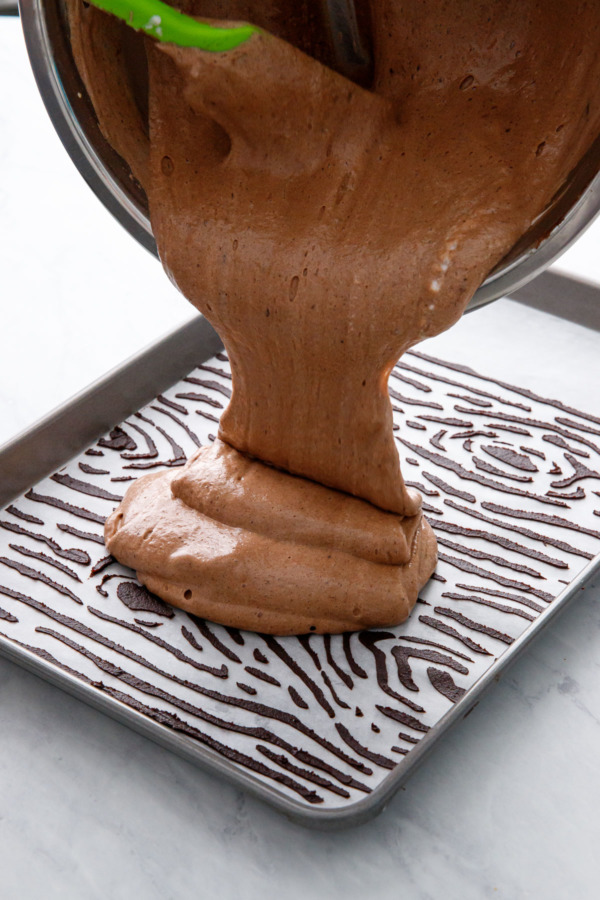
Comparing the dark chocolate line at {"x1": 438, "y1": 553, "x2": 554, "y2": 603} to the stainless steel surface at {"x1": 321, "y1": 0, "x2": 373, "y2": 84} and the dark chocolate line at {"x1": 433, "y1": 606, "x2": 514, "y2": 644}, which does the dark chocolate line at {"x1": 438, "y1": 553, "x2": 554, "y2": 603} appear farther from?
the stainless steel surface at {"x1": 321, "y1": 0, "x2": 373, "y2": 84}

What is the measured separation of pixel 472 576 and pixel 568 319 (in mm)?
751

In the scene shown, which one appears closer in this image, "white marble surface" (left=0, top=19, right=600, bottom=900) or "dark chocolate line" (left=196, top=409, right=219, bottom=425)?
"white marble surface" (left=0, top=19, right=600, bottom=900)

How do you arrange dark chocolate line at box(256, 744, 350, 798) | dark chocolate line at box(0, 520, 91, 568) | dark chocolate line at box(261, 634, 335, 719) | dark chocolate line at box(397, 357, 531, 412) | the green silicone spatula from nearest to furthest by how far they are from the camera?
the green silicone spatula < dark chocolate line at box(256, 744, 350, 798) < dark chocolate line at box(261, 634, 335, 719) < dark chocolate line at box(0, 520, 91, 568) < dark chocolate line at box(397, 357, 531, 412)

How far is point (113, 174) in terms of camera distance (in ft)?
5.10

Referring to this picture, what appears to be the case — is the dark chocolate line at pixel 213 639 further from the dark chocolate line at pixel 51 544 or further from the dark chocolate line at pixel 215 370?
the dark chocolate line at pixel 215 370

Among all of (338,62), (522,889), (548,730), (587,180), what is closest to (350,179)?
(338,62)

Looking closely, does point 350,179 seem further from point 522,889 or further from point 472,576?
point 522,889

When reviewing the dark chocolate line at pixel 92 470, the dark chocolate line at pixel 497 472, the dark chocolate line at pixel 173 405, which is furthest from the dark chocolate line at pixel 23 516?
the dark chocolate line at pixel 497 472

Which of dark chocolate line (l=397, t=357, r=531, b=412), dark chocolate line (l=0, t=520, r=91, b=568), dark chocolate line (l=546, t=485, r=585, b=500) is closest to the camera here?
dark chocolate line (l=0, t=520, r=91, b=568)

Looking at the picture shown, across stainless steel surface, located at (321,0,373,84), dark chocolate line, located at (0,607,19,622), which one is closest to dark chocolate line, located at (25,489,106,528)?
dark chocolate line, located at (0,607,19,622)

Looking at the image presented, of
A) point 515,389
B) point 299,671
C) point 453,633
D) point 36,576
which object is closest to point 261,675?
point 299,671

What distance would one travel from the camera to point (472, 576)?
167cm

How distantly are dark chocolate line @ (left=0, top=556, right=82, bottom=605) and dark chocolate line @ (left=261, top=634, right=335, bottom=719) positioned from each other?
27 cm

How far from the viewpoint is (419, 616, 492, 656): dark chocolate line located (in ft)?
5.08
